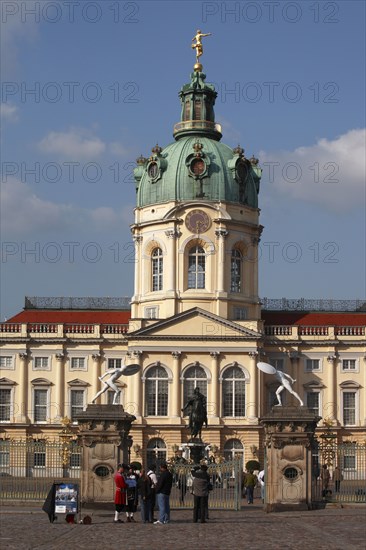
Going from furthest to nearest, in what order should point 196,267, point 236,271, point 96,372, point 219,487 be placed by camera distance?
point 236,271, point 96,372, point 196,267, point 219,487

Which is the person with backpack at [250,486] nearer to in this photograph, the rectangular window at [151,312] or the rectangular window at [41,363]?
the rectangular window at [151,312]

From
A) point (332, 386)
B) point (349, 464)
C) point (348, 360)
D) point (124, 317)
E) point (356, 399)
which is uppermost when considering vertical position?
point (124, 317)

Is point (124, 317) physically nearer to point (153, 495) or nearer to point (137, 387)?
point (137, 387)

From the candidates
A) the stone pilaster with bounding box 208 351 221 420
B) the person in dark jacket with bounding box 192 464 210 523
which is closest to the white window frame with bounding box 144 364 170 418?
the stone pilaster with bounding box 208 351 221 420

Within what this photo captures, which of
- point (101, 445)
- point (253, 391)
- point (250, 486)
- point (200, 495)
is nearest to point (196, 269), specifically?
point (253, 391)

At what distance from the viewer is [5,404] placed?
272 feet

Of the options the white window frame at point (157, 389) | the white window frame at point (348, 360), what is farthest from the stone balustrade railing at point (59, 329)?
the white window frame at point (348, 360)

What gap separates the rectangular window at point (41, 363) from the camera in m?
83.6

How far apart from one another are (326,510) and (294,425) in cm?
292

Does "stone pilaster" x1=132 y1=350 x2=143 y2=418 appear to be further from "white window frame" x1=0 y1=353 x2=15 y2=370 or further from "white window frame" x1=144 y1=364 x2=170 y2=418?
"white window frame" x1=0 y1=353 x2=15 y2=370

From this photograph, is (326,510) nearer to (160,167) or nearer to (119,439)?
(119,439)

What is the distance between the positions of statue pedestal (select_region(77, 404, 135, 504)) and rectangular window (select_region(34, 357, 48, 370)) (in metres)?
44.5

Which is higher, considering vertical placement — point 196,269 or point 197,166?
point 197,166

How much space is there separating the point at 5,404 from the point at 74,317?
908 centimetres
